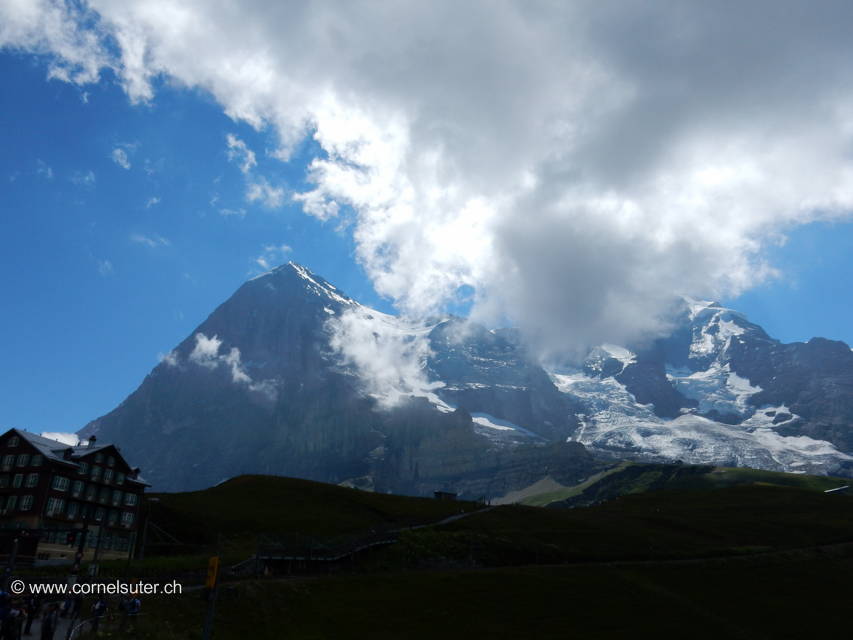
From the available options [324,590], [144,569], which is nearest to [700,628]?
[324,590]

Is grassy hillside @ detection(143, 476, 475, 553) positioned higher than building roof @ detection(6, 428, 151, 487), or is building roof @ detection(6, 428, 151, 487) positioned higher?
building roof @ detection(6, 428, 151, 487)

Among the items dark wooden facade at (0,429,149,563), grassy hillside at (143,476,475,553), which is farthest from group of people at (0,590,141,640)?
dark wooden facade at (0,429,149,563)

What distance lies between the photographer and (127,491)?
107188 millimetres

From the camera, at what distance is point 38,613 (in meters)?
45.4

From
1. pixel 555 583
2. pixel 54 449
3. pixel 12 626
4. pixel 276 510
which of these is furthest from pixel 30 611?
pixel 276 510

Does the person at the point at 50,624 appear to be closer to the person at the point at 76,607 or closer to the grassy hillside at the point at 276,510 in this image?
the person at the point at 76,607

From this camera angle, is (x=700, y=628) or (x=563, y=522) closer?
(x=700, y=628)

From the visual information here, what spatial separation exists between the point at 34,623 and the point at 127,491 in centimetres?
6677

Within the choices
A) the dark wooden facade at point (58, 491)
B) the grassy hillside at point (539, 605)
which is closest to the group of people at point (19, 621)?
the grassy hillside at point (539, 605)

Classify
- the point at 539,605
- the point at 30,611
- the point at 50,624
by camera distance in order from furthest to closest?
the point at 539,605
the point at 30,611
the point at 50,624

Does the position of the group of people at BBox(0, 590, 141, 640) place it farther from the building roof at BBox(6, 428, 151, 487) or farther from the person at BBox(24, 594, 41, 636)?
the building roof at BBox(6, 428, 151, 487)

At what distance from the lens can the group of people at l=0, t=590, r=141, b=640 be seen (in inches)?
1454

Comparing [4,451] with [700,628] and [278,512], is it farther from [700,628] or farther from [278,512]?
[700,628]

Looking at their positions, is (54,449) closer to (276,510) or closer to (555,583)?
(276,510)
